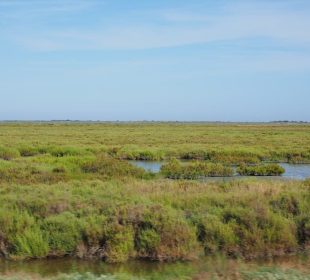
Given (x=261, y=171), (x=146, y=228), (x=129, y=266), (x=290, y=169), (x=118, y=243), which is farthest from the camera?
(x=290, y=169)

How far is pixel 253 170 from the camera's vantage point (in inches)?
1059

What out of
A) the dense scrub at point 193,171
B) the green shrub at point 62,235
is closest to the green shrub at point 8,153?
the dense scrub at point 193,171

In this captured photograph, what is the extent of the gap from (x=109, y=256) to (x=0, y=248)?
252 cm

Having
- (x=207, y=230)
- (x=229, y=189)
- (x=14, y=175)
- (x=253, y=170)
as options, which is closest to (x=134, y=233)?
(x=207, y=230)

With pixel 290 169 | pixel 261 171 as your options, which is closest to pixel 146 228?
pixel 261 171

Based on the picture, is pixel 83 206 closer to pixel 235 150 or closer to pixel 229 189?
pixel 229 189

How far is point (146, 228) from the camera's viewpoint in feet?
36.4

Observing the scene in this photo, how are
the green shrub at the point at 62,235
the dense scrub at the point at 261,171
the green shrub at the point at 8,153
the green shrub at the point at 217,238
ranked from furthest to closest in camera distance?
the green shrub at the point at 8,153 < the dense scrub at the point at 261,171 < the green shrub at the point at 217,238 < the green shrub at the point at 62,235

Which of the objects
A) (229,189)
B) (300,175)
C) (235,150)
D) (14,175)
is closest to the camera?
(229,189)

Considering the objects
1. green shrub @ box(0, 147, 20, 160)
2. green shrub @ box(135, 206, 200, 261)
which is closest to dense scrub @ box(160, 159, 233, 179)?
green shrub @ box(0, 147, 20, 160)

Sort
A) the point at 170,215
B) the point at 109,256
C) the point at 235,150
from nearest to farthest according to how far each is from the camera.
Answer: the point at 109,256 → the point at 170,215 → the point at 235,150

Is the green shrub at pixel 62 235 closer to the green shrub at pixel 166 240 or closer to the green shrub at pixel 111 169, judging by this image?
the green shrub at pixel 166 240

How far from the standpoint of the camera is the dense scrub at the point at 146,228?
10.8 metres

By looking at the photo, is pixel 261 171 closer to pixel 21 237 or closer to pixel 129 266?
pixel 129 266
